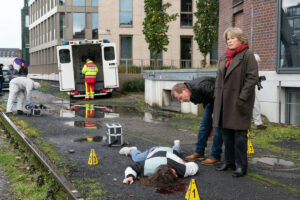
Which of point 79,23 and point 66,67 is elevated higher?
point 79,23

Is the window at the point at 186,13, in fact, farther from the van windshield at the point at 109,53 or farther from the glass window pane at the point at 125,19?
the van windshield at the point at 109,53

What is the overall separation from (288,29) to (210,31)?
40.5ft

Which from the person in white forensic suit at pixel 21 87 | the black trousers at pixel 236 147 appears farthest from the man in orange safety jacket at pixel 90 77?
the black trousers at pixel 236 147

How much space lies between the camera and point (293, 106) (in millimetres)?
10273

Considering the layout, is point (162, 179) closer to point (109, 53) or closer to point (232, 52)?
point (232, 52)

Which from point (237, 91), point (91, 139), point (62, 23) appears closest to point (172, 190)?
point (237, 91)

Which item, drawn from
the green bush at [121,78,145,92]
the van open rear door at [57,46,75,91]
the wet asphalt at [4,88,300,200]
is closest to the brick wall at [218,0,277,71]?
the wet asphalt at [4,88,300,200]

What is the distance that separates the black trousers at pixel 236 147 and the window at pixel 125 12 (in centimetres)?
2817

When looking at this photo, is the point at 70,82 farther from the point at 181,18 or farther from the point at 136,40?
the point at 181,18

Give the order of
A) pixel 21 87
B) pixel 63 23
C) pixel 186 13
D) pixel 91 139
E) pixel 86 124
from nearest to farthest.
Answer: pixel 91 139 < pixel 86 124 < pixel 21 87 < pixel 186 13 < pixel 63 23

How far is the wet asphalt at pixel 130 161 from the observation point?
187 inches

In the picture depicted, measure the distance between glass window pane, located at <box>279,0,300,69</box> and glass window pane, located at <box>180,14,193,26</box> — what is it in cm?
2341

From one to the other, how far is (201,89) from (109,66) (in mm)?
14106

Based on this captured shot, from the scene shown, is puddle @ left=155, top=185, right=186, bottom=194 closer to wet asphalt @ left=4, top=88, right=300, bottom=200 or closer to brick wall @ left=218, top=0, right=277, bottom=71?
wet asphalt @ left=4, top=88, right=300, bottom=200
